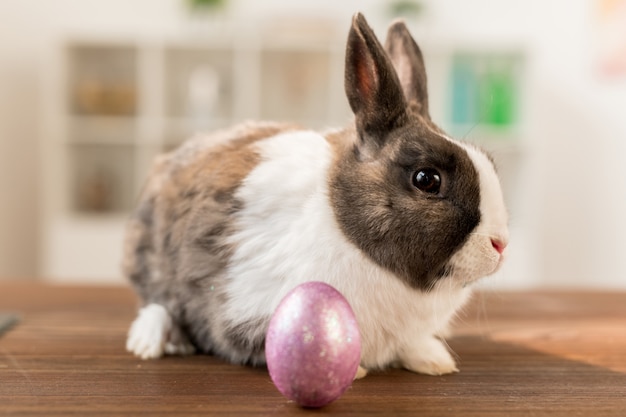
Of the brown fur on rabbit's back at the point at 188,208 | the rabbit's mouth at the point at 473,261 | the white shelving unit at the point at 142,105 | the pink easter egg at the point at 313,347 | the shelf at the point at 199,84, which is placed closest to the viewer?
the pink easter egg at the point at 313,347

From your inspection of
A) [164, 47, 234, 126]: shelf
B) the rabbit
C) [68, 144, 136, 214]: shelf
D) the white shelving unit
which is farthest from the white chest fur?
[68, 144, 136, 214]: shelf

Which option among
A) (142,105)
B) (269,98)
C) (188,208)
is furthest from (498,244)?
(269,98)

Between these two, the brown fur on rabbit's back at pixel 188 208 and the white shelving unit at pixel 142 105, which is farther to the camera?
the white shelving unit at pixel 142 105

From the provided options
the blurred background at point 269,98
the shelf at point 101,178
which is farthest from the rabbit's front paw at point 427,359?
the shelf at point 101,178

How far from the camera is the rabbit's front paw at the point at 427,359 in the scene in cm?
93

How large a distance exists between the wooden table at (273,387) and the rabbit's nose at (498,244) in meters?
0.18

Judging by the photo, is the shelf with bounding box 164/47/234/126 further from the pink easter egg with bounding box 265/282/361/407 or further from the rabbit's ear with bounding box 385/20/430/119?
the pink easter egg with bounding box 265/282/361/407

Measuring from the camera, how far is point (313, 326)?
0.73 meters

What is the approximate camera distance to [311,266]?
2.87 feet

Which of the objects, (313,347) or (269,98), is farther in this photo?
(269,98)

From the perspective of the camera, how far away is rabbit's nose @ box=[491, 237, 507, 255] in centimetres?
86

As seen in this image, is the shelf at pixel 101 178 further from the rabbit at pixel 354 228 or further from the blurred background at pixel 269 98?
the rabbit at pixel 354 228

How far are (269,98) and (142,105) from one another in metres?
0.64

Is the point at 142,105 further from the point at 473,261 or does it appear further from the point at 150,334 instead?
the point at 473,261
